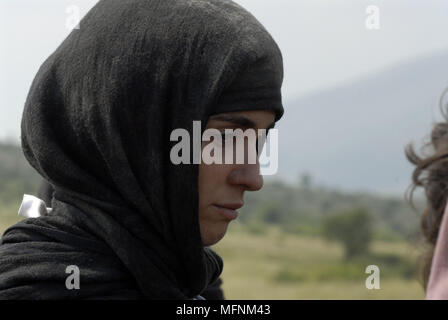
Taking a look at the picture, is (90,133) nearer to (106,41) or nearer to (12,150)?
(106,41)

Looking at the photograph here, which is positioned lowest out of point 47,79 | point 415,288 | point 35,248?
point 35,248

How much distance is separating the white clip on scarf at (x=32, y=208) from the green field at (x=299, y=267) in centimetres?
1420

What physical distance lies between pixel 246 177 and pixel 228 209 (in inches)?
3.7

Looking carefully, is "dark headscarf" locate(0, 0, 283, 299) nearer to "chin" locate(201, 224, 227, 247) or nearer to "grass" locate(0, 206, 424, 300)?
"chin" locate(201, 224, 227, 247)

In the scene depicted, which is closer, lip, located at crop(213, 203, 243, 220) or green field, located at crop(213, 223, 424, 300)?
lip, located at crop(213, 203, 243, 220)

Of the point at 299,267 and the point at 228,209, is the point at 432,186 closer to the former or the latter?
→ the point at 228,209

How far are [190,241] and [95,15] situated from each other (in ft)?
2.11

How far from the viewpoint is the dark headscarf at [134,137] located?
184 cm

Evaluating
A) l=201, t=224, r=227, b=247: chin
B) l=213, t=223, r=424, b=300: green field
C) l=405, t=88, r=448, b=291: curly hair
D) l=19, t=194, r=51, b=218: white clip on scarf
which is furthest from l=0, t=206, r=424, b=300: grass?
l=201, t=224, r=227, b=247: chin

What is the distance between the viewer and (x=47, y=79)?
6.43 feet

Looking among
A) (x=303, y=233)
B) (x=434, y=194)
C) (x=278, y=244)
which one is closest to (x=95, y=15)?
(x=434, y=194)

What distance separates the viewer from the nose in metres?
1.88

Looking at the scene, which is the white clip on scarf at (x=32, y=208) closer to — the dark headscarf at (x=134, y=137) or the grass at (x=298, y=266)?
the dark headscarf at (x=134, y=137)

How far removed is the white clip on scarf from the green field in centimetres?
1420
